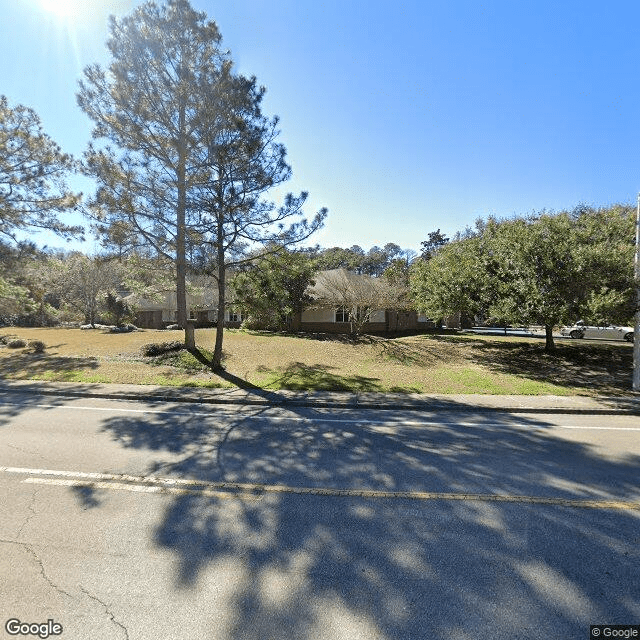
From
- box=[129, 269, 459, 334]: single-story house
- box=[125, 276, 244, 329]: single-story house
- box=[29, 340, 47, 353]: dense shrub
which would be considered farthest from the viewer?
box=[125, 276, 244, 329]: single-story house

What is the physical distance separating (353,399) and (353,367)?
18.2ft

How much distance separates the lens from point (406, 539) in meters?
3.75

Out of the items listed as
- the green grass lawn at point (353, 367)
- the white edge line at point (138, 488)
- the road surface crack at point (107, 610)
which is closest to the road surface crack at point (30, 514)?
the white edge line at point (138, 488)

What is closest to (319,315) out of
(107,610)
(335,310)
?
(335,310)

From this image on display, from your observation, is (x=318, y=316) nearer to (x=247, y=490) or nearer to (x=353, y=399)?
(x=353, y=399)

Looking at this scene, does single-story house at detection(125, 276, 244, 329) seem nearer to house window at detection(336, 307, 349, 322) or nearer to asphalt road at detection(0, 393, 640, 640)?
house window at detection(336, 307, 349, 322)

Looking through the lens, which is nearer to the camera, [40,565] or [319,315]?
[40,565]

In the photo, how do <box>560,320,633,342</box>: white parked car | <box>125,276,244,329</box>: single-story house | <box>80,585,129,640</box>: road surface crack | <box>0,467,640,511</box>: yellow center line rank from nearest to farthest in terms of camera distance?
<box>80,585,129,640</box>: road surface crack → <box>0,467,640,511</box>: yellow center line → <box>560,320,633,342</box>: white parked car → <box>125,276,244,329</box>: single-story house

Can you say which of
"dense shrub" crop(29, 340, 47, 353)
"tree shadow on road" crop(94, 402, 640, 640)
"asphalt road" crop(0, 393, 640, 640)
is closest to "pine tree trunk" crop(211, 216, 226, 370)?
"asphalt road" crop(0, 393, 640, 640)

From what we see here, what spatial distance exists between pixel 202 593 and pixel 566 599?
2.96 m

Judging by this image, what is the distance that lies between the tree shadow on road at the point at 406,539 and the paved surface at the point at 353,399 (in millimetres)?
2770

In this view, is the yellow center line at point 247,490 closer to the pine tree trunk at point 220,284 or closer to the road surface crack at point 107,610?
the road surface crack at point 107,610

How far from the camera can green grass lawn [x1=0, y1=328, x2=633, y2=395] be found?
39.9 feet

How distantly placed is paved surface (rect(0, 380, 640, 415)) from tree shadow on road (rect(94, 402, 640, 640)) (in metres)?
2.77
